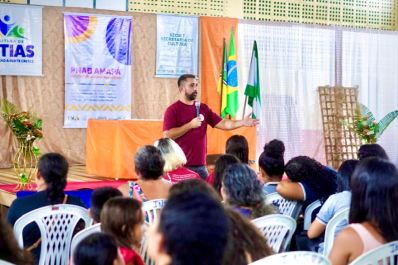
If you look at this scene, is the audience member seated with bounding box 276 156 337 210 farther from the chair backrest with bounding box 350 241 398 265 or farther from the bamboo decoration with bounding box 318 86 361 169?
the bamboo decoration with bounding box 318 86 361 169

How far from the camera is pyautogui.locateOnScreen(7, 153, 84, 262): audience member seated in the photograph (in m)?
3.14

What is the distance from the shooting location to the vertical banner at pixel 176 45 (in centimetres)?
975

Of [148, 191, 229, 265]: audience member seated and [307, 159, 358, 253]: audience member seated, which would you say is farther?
[307, 159, 358, 253]: audience member seated

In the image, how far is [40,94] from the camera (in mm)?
9117

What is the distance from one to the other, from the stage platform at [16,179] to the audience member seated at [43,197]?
2546mm

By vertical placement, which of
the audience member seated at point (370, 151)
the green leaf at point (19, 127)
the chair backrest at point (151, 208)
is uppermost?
the green leaf at point (19, 127)

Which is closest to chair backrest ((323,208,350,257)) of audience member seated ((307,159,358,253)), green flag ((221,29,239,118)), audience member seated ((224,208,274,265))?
audience member seated ((307,159,358,253))

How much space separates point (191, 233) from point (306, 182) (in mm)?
2734

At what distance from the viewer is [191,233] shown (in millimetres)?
1187

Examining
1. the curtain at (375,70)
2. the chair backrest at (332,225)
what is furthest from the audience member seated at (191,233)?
the curtain at (375,70)

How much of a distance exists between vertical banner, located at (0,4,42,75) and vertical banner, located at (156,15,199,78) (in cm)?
195

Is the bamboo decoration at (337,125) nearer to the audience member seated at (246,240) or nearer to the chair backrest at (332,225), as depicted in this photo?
the chair backrest at (332,225)

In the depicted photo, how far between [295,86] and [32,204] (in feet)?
26.0

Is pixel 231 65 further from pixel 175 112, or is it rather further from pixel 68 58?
pixel 175 112
